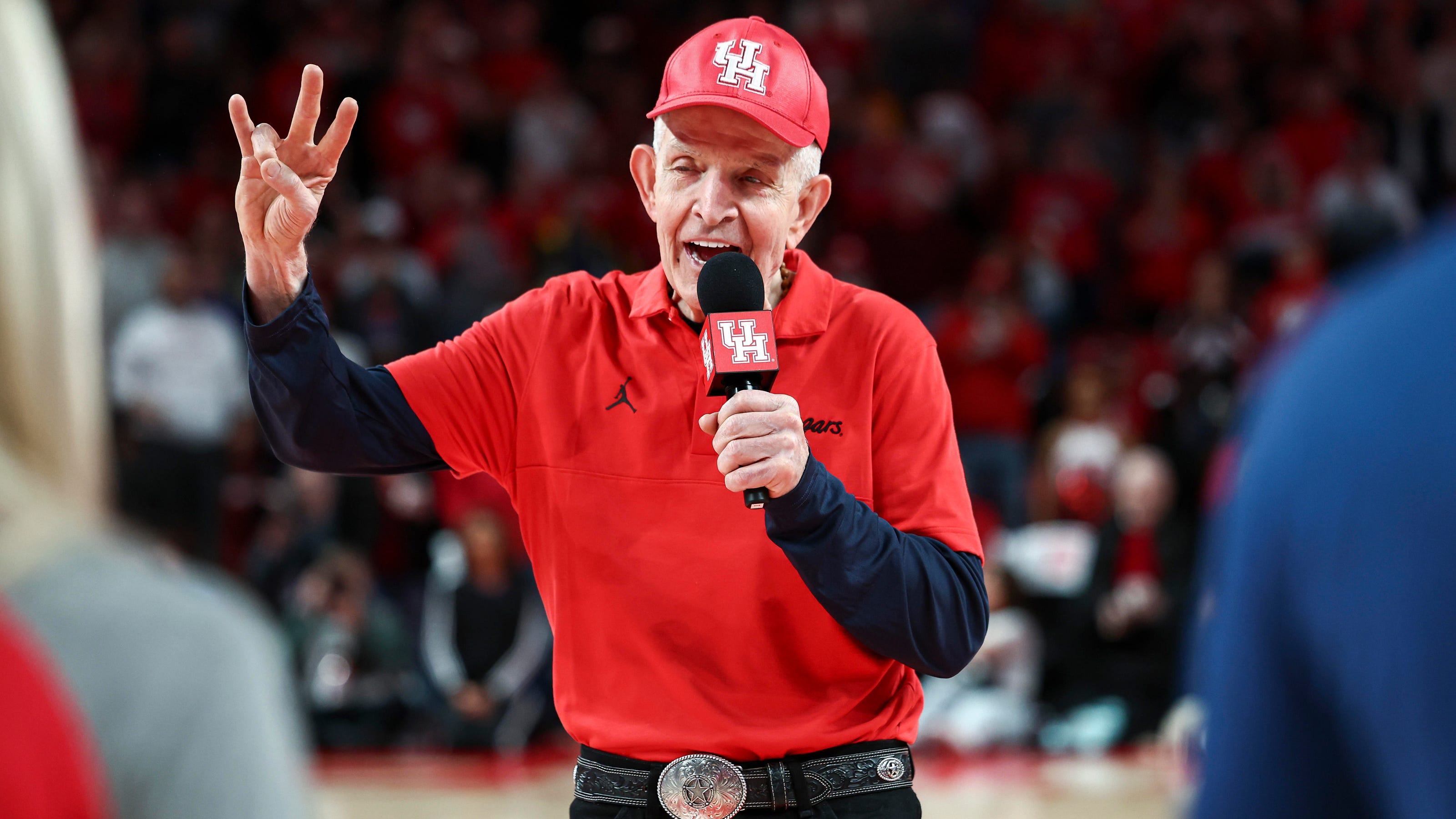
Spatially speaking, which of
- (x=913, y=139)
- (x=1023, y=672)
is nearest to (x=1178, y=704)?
(x=1023, y=672)

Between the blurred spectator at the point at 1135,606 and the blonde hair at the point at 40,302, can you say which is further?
the blurred spectator at the point at 1135,606

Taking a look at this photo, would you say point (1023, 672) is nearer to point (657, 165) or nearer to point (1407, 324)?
point (657, 165)

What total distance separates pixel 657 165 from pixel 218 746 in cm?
193

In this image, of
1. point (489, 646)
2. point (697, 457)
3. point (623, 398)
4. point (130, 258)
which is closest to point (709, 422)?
point (697, 457)

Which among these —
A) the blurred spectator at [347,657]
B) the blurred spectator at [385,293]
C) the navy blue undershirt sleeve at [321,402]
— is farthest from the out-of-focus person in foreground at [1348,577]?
the blurred spectator at [385,293]

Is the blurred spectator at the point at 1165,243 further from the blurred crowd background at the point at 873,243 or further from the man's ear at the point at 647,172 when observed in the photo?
the man's ear at the point at 647,172

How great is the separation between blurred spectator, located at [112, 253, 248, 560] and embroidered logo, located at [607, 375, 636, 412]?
696 cm

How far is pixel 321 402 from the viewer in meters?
2.55

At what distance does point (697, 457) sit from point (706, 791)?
0.56 metres

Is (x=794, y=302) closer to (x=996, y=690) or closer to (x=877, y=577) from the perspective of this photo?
(x=877, y=577)

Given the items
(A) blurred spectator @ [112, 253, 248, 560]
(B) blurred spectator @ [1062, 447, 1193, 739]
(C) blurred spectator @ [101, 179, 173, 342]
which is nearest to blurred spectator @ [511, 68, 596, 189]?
(C) blurred spectator @ [101, 179, 173, 342]

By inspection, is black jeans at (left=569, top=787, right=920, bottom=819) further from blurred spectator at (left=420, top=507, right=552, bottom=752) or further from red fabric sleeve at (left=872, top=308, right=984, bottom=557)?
blurred spectator at (left=420, top=507, right=552, bottom=752)

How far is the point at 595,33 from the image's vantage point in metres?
14.0

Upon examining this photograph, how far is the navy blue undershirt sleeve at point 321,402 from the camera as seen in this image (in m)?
2.53
